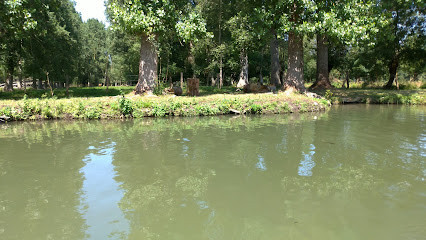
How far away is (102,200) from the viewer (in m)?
4.29

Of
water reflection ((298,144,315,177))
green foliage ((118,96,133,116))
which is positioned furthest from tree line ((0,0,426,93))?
water reflection ((298,144,315,177))

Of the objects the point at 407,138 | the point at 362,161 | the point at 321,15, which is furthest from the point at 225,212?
the point at 321,15

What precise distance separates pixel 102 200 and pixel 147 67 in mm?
13867

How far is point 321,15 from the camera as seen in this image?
15.6m

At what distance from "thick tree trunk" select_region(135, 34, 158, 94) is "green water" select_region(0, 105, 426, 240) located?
28.8 ft

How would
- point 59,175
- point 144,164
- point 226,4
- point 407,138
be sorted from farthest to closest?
point 226,4
point 407,138
point 144,164
point 59,175

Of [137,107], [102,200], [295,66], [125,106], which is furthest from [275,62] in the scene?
[102,200]

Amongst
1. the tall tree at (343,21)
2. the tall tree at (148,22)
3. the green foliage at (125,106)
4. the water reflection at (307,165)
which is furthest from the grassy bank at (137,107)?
the water reflection at (307,165)

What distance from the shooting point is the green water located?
3.48 metres

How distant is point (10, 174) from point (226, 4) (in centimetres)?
2287

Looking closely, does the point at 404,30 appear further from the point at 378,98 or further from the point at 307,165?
the point at 307,165

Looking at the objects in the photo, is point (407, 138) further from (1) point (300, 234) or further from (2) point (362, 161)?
(1) point (300, 234)

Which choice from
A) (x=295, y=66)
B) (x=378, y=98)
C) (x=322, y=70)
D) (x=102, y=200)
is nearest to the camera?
(x=102, y=200)

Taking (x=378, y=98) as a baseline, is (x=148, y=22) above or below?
above
